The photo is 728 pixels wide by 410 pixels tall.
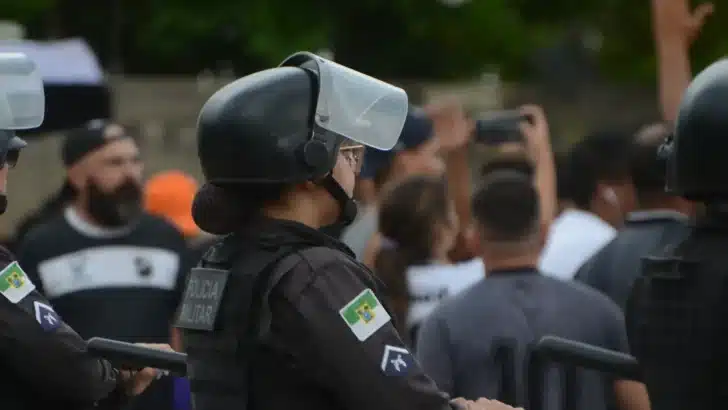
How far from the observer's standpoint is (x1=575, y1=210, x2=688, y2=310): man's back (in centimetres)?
525

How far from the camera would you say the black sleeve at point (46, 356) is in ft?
12.6

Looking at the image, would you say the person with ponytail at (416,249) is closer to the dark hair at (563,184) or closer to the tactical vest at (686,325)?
the dark hair at (563,184)

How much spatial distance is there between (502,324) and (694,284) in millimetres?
1750

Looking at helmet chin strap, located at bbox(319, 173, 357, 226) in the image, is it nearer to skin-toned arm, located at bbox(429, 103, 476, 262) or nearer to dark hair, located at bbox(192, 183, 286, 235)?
dark hair, located at bbox(192, 183, 286, 235)

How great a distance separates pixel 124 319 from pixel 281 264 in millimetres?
3314

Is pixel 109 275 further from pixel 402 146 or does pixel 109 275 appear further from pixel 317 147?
pixel 317 147

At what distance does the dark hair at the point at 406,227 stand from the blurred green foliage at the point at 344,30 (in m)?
12.3

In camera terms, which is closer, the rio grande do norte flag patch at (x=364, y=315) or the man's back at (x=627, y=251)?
the rio grande do norte flag patch at (x=364, y=315)

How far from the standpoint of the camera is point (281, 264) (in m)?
3.11

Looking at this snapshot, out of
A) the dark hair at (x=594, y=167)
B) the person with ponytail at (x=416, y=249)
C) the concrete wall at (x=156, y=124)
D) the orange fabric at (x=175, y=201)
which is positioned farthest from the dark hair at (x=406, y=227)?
the concrete wall at (x=156, y=124)

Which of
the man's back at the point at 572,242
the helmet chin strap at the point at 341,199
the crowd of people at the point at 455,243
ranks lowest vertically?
the man's back at the point at 572,242

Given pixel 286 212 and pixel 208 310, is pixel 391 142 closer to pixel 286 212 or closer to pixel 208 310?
pixel 286 212

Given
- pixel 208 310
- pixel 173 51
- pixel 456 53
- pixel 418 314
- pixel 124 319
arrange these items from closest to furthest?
pixel 208 310
pixel 418 314
pixel 124 319
pixel 173 51
pixel 456 53

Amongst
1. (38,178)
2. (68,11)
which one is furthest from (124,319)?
(68,11)
